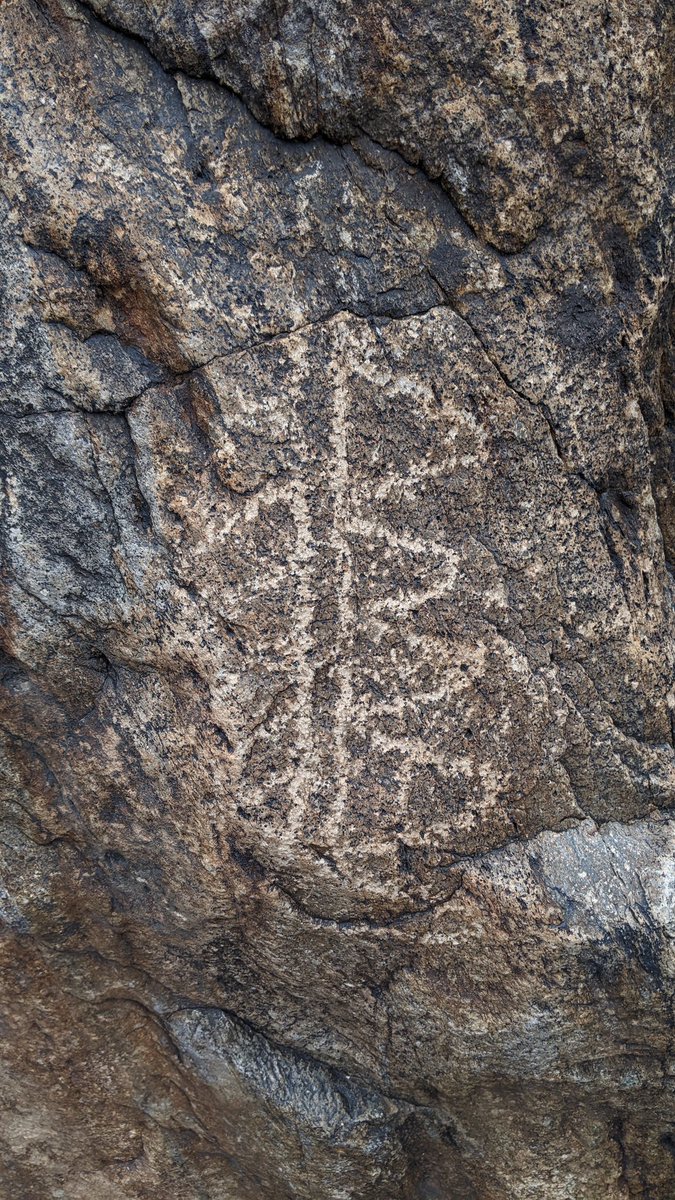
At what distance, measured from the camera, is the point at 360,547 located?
4.17 feet

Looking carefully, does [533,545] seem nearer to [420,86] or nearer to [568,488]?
[568,488]

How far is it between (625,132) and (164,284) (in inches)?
23.8

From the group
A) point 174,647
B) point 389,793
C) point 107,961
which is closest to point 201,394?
point 174,647

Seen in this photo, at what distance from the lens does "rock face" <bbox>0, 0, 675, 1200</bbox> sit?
1.17 meters

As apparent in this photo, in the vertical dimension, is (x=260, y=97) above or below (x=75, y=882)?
above

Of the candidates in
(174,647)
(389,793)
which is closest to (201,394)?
(174,647)

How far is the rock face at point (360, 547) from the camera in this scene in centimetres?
117

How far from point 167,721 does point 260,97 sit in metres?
0.81

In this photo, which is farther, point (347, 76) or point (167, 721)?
point (167, 721)

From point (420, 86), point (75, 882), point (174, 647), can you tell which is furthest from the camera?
point (75, 882)

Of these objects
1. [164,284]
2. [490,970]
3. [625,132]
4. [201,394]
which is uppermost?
[625,132]

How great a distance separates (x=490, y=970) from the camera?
4.49 feet

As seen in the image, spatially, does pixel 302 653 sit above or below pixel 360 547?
below

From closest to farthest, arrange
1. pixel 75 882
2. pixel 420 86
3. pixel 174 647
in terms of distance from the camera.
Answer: pixel 420 86 → pixel 174 647 → pixel 75 882
